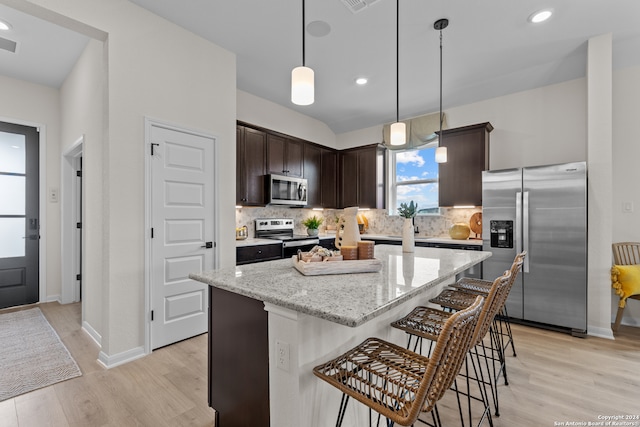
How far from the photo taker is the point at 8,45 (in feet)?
10.1

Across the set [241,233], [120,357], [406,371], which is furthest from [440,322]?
[241,233]

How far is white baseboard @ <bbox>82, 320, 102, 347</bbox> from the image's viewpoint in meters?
2.83

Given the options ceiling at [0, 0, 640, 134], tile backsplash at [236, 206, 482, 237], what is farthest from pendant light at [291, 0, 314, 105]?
tile backsplash at [236, 206, 482, 237]

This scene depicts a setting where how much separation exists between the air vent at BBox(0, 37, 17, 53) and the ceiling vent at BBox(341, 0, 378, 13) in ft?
11.0

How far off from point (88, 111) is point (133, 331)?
2201mm

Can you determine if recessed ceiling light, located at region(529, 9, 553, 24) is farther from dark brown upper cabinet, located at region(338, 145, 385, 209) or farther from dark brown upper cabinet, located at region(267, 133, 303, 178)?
dark brown upper cabinet, located at region(267, 133, 303, 178)

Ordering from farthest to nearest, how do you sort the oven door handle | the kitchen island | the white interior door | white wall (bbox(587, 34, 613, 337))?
the oven door handle < white wall (bbox(587, 34, 613, 337)) < the white interior door < the kitchen island

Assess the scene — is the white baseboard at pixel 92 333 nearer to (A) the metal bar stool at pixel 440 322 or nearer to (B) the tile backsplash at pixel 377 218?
(B) the tile backsplash at pixel 377 218

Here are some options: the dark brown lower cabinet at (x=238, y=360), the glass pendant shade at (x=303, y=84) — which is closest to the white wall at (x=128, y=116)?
the dark brown lower cabinet at (x=238, y=360)

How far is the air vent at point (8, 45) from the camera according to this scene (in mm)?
3010

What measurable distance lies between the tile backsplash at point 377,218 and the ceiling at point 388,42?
1695 mm

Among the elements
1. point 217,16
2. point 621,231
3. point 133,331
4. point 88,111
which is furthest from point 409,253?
point 88,111

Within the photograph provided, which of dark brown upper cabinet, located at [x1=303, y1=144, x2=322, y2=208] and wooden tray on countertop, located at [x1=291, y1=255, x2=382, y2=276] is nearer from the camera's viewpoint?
wooden tray on countertop, located at [x1=291, y1=255, x2=382, y2=276]

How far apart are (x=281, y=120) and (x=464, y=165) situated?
2.81 m
